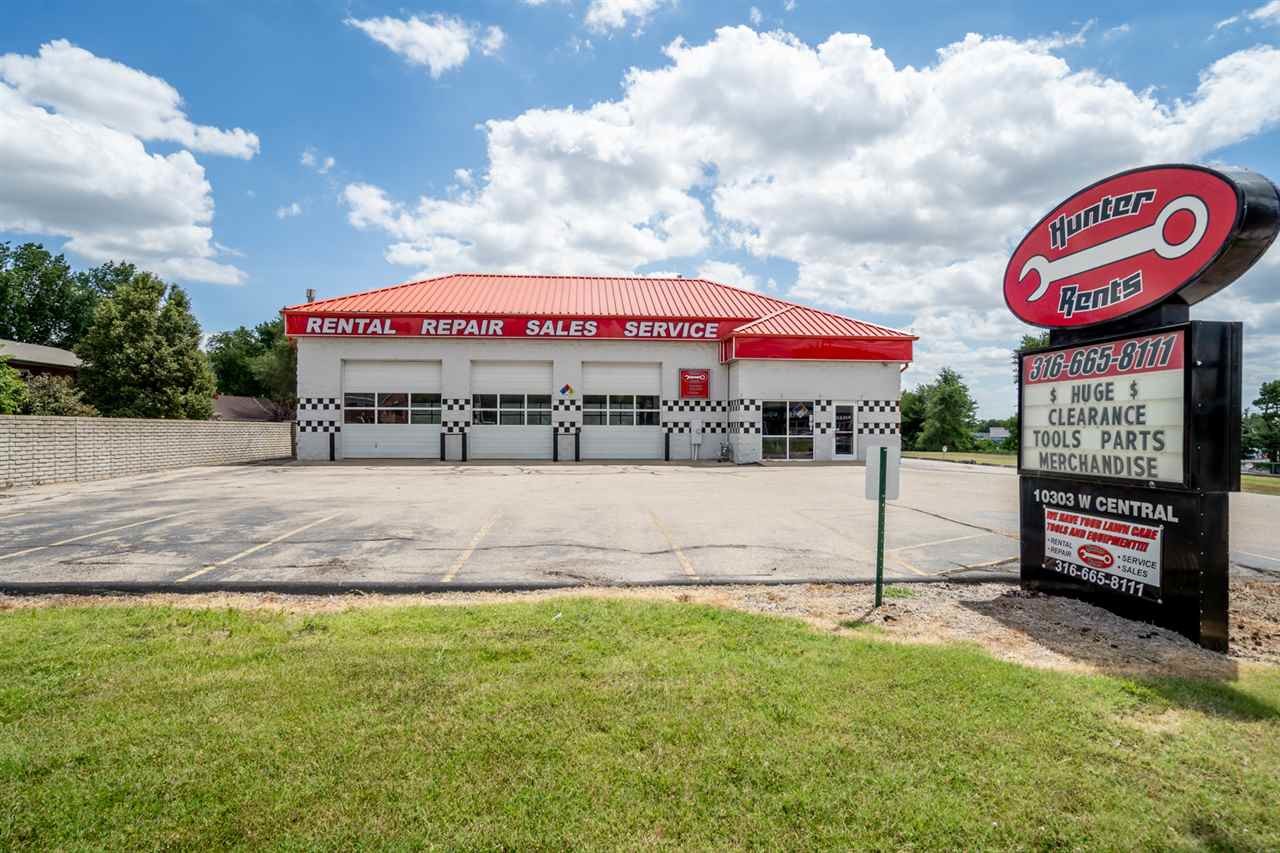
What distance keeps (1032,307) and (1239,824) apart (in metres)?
5.26

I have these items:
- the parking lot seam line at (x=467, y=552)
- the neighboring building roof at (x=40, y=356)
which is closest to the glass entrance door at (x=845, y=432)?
the parking lot seam line at (x=467, y=552)

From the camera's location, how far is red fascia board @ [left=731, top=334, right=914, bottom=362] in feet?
76.2

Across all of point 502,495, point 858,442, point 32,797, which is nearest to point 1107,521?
point 32,797

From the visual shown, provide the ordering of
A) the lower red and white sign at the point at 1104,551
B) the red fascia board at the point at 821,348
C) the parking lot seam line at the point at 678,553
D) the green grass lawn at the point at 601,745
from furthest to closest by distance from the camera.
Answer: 1. the red fascia board at the point at 821,348
2. the parking lot seam line at the point at 678,553
3. the lower red and white sign at the point at 1104,551
4. the green grass lawn at the point at 601,745

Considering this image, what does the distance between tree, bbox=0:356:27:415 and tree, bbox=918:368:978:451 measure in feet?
174

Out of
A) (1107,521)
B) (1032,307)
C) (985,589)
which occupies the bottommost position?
(985,589)

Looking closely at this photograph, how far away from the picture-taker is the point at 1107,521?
5844mm

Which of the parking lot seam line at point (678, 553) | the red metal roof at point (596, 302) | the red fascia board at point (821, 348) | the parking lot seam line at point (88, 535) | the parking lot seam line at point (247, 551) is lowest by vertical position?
the parking lot seam line at point (678, 553)

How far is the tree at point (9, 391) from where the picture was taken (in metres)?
16.6

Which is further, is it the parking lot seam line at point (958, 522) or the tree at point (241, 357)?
the tree at point (241, 357)

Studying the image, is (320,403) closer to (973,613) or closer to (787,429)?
(787,429)

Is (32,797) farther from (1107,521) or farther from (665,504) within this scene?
(665,504)

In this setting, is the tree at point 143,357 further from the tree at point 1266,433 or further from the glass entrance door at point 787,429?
the tree at point 1266,433

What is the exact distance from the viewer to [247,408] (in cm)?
4947
